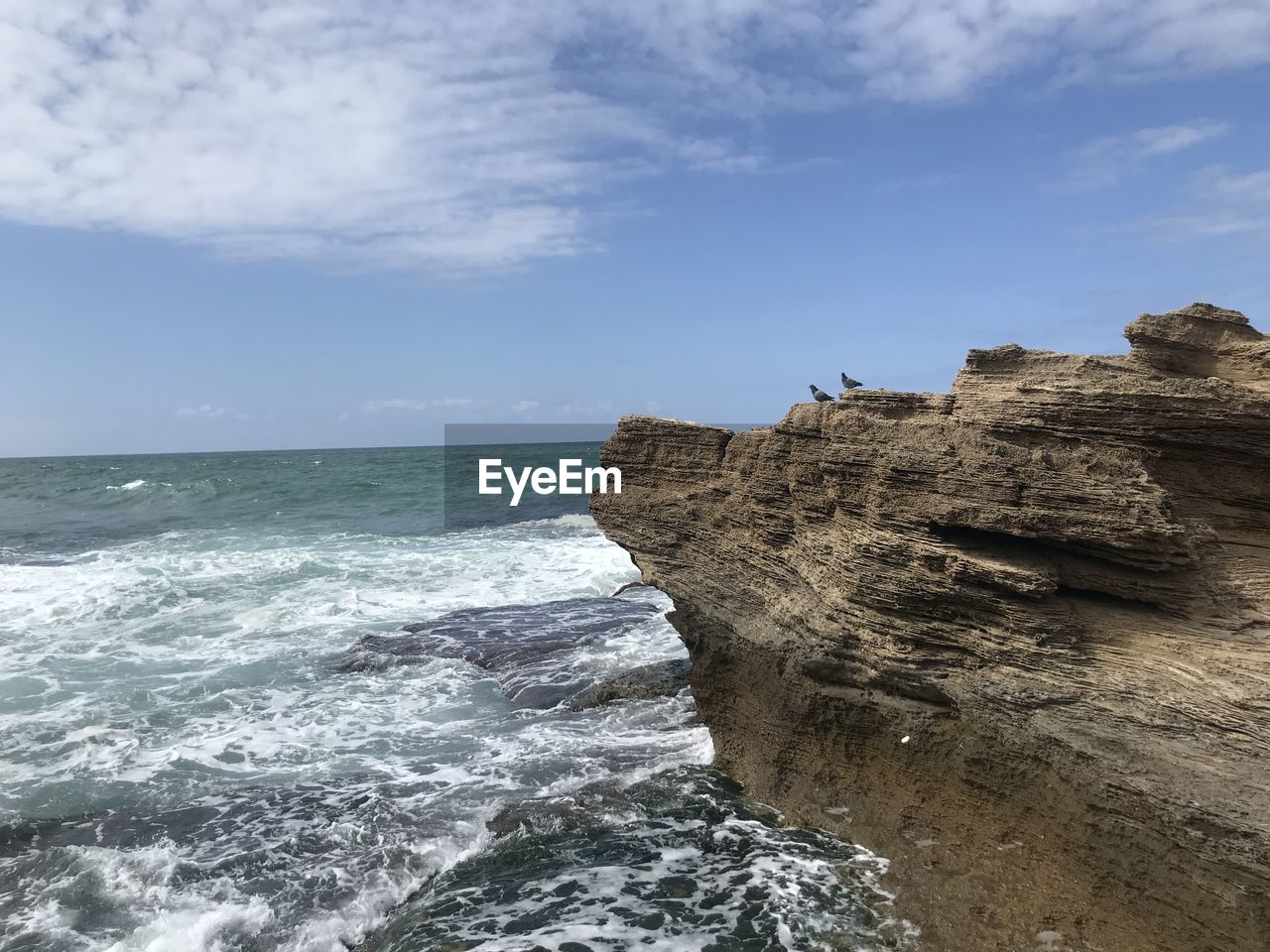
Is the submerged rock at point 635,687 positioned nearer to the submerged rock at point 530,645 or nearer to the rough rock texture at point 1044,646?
the submerged rock at point 530,645

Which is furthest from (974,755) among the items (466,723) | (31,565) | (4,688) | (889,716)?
(31,565)

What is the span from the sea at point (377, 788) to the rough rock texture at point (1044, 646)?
0.69m

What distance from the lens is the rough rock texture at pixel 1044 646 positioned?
4797 mm

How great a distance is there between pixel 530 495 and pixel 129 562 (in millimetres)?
20697

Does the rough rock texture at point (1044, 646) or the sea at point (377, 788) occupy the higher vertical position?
the rough rock texture at point (1044, 646)

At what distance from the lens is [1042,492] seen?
5875 millimetres

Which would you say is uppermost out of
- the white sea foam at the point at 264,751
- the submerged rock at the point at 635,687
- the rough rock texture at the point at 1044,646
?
the rough rock texture at the point at 1044,646

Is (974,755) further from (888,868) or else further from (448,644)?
(448,644)

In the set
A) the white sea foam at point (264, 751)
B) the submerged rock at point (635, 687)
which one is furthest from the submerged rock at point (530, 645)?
the white sea foam at point (264, 751)

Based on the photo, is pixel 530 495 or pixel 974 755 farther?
pixel 530 495

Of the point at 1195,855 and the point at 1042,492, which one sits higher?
the point at 1042,492

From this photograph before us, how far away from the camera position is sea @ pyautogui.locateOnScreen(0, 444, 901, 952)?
5.74 metres

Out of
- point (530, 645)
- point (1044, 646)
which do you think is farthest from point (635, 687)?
point (1044, 646)

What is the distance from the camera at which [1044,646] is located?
570 cm
